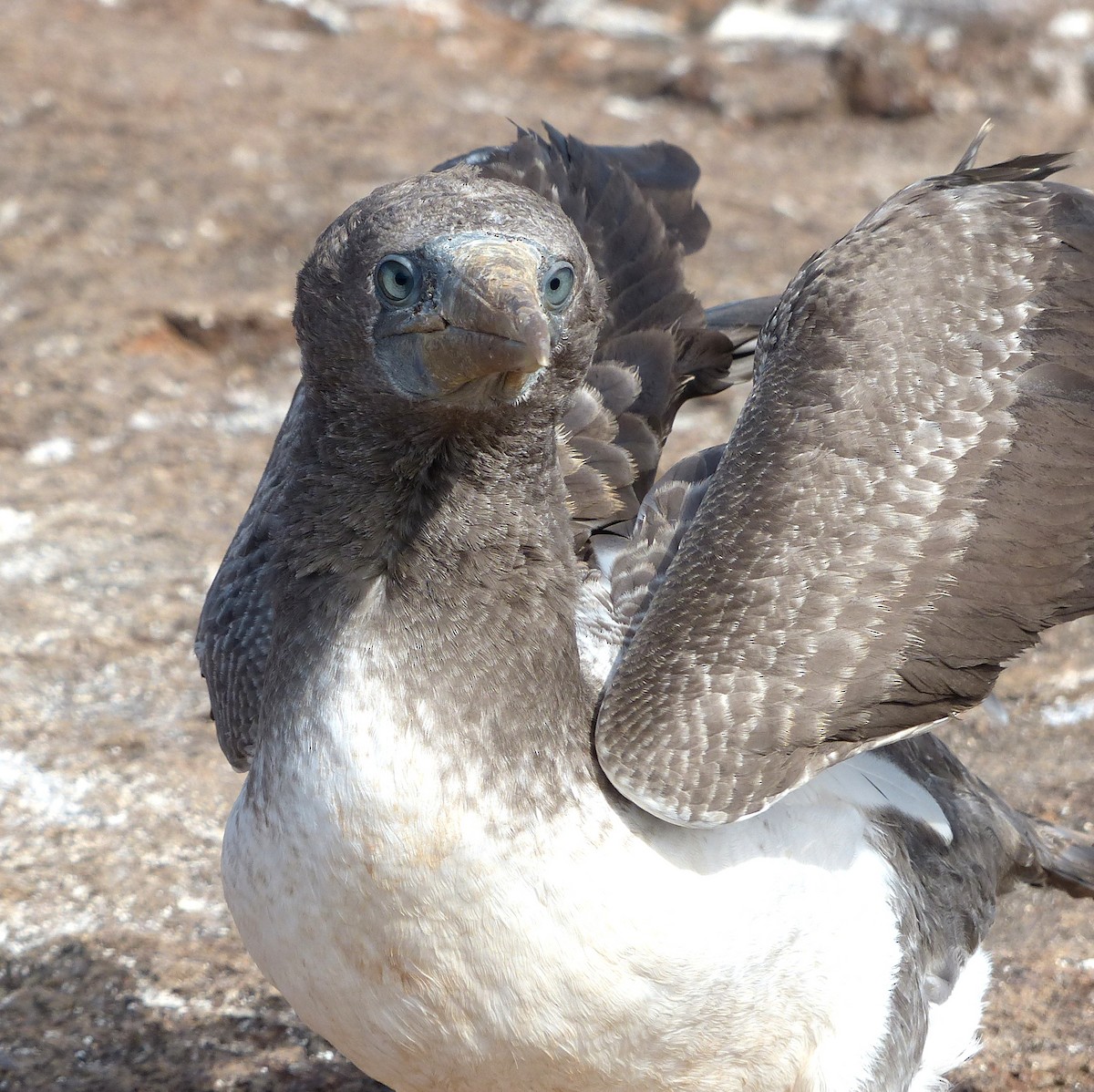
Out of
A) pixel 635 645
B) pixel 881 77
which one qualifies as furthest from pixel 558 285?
pixel 881 77

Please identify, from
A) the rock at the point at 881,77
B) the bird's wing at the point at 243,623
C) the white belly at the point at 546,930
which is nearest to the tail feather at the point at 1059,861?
the white belly at the point at 546,930

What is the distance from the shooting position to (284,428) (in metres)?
4.84

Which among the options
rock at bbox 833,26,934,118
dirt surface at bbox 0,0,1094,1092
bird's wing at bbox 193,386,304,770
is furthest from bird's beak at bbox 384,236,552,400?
rock at bbox 833,26,934,118

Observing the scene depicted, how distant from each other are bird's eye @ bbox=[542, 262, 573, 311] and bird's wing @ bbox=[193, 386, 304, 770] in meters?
1.11

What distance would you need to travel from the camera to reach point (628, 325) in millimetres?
4527

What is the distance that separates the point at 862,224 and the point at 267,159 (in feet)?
21.4

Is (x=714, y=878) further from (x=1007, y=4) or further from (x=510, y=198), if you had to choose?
(x=1007, y=4)

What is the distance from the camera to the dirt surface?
498 centimetres

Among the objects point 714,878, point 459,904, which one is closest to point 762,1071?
point 714,878

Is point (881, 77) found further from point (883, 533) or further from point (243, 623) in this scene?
point (883, 533)

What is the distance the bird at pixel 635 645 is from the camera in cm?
333

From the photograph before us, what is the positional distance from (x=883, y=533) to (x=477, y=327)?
1129mm

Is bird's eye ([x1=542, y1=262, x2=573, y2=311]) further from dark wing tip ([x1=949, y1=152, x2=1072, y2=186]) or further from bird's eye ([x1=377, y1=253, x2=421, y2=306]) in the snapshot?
dark wing tip ([x1=949, y1=152, x2=1072, y2=186])

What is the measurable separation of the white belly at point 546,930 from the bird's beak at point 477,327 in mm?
729
